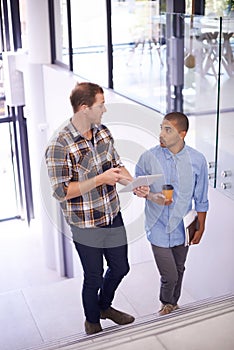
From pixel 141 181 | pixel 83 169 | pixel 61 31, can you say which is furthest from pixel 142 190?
pixel 61 31

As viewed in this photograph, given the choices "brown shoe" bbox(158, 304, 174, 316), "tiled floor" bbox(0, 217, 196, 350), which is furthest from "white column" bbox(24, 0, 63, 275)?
"brown shoe" bbox(158, 304, 174, 316)

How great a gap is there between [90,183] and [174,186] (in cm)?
58

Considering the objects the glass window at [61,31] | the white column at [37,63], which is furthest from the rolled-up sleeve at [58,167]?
the white column at [37,63]

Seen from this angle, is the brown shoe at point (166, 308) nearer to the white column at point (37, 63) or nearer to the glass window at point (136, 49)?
the glass window at point (136, 49)

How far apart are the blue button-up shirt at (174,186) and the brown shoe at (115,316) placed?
55 cm

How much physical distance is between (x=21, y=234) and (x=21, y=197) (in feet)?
2.71

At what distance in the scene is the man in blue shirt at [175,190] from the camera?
10.3 feet

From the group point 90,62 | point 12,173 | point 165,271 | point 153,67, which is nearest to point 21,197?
point 12,173

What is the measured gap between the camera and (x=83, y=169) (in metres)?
2.89

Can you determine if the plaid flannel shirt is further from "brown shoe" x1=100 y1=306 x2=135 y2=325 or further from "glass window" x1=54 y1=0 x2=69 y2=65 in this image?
"glass window" x1=54 y1=0 x2=69 y2=65

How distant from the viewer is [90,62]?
6848 millimetres

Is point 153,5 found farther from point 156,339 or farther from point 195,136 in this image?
point 156,339

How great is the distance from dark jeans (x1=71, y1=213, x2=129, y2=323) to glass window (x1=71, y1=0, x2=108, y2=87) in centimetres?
341

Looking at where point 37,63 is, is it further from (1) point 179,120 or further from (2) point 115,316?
(2) point 115,316
